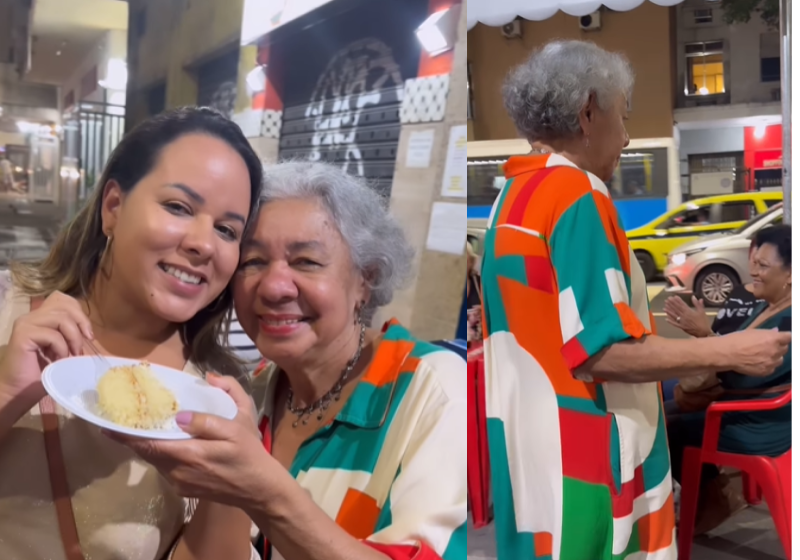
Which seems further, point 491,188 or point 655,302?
point 491,188

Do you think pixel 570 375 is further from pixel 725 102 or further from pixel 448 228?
pixel 725 102

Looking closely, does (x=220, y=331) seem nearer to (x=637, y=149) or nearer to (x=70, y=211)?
(x=70, y=211)

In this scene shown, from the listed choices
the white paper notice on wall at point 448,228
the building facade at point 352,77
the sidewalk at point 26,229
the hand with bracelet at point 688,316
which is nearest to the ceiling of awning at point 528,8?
the building facade at point 352,77

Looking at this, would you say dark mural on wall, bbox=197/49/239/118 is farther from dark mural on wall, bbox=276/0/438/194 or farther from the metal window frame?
the metal window frame

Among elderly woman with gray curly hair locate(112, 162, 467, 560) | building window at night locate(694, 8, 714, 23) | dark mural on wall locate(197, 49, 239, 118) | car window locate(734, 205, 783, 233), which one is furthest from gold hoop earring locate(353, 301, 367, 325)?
building window at night locate(694, 8, 714, 23)

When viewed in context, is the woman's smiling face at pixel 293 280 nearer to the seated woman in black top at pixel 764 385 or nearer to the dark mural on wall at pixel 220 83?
the dark mural on wall at pixel 220 83

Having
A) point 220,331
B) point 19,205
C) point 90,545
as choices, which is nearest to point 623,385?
point 220,331

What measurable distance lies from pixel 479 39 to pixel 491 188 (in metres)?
0.32

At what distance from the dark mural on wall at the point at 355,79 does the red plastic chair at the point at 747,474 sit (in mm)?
799

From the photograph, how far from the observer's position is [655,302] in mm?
1304

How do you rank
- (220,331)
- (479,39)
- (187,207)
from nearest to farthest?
(187,207)
(220,331)
(479,39)

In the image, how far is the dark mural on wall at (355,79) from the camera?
1.21m

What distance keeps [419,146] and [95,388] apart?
668mm

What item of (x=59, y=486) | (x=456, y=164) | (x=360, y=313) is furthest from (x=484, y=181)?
(x=59, y=486)
